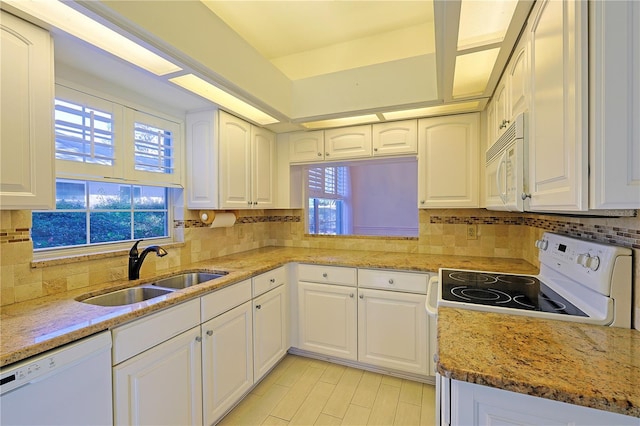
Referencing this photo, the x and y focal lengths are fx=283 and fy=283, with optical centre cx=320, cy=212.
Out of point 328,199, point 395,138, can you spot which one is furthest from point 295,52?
point 328,199

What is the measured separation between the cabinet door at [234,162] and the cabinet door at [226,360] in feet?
2.93

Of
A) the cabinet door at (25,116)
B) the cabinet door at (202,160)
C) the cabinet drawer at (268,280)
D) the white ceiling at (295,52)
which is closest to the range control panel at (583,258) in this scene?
the white ceiling at (295,52)

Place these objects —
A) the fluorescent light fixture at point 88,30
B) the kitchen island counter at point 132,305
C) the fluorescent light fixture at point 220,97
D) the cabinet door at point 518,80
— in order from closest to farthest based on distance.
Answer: the kitchen island counter at point 132,305
the fluorescent light fixture at point 88,30
the cabinet door at point 518,80
the fluorescent light fixture at point 220,97

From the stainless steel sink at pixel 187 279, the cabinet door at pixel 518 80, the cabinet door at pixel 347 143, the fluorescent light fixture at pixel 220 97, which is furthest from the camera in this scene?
the cabinet door at pixel 347 143

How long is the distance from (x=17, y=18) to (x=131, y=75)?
528mm

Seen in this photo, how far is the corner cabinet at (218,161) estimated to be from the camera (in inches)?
87.4

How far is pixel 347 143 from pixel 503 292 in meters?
1.75

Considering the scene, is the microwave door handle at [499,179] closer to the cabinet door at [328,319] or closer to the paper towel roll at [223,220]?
the cabinet door at [328,319]

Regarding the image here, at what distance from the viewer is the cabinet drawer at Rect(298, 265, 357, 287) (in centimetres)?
228

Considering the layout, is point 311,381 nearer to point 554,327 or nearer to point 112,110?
point 554,327

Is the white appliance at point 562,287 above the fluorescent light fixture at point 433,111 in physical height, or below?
below

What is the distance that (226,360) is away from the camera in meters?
1.76

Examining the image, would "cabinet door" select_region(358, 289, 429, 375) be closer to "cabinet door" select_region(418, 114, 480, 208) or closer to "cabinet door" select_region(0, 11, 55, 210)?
"cabinet door" select_region(418, 114, 480, 208)

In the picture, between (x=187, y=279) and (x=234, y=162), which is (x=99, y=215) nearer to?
(x=187, y=279)
